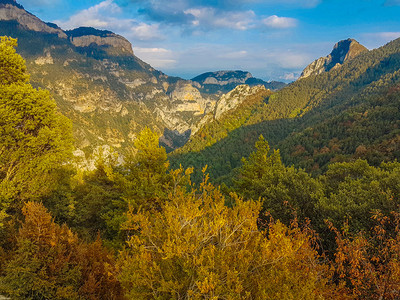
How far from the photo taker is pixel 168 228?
23.0 ft

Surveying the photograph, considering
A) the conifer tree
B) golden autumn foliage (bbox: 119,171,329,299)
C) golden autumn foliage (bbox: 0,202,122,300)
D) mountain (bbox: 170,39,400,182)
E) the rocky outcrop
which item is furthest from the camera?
the rocky outcrop

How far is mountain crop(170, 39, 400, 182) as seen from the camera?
6188cm

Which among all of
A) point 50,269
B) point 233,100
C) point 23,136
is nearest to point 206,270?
point 50,269

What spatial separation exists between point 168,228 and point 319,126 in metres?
95.9

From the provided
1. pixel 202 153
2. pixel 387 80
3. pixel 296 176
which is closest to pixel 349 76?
pixel 387 80

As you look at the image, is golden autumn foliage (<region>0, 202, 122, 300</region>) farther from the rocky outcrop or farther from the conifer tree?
the rocky outcrop

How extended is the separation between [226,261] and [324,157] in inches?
2660

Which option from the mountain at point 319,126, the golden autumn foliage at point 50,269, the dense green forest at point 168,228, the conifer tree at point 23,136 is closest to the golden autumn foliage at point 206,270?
the dense green forest at point 168,228

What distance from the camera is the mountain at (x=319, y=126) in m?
61.9

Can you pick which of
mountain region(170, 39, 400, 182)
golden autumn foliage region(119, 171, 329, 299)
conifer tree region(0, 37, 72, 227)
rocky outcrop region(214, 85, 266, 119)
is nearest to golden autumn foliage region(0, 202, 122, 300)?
golden autumn foliage region(119, 171, 329, 299)

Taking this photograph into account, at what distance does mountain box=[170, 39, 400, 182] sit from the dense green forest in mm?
36133

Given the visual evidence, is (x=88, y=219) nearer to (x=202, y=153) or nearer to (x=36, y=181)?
(x=36, y=181)

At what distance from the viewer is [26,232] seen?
27.2ft

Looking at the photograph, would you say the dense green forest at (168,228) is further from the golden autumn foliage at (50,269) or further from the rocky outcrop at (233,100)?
the rocky outcrop at (233,100)
